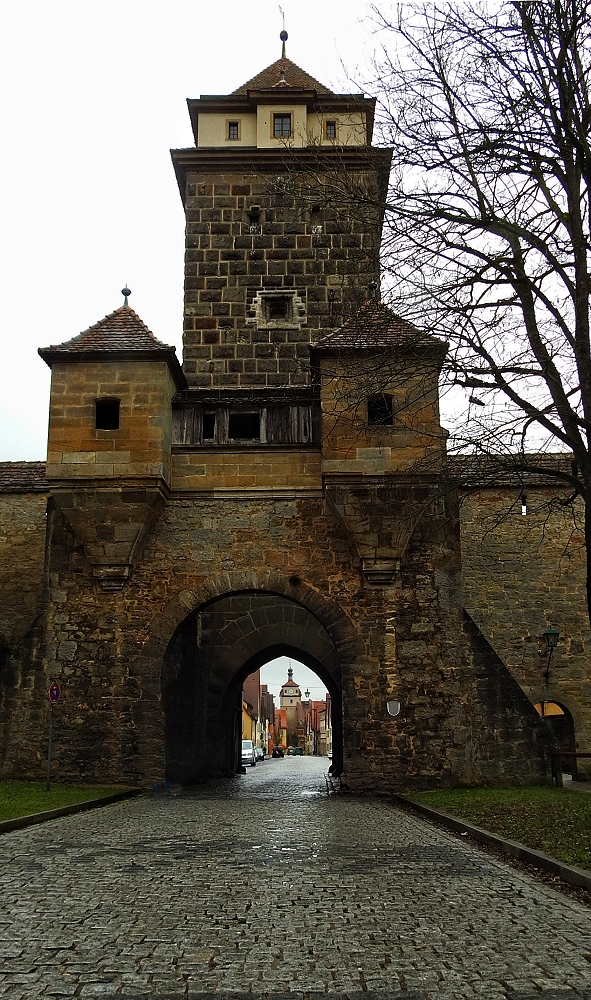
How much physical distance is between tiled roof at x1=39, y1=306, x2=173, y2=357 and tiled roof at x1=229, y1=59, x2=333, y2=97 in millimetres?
8134

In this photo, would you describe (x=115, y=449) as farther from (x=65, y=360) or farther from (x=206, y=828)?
(x=206, y=828)

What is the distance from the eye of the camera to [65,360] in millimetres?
17203

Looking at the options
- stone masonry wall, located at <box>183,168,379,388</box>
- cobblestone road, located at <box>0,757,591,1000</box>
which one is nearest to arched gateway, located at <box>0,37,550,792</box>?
stone masonry wall, located at <box>183,168,379,388</box>

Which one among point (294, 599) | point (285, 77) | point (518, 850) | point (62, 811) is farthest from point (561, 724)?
point (285, 77)

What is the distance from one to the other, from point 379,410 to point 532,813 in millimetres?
8467

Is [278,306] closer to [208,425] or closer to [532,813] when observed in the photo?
[208,425]

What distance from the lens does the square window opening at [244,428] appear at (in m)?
18.2

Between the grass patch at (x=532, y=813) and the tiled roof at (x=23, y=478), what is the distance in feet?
39.1

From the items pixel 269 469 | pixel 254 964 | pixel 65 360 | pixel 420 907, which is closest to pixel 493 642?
pixel 269 469

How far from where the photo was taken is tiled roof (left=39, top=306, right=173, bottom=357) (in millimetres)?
17062

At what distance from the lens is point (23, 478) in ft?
75.5

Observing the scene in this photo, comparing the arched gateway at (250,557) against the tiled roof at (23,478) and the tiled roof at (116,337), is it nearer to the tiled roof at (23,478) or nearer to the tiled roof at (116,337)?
the tiled roof at (116,337)

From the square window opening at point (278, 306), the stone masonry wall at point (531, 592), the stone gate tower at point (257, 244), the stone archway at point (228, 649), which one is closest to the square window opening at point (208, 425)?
the stone gate tower at point (257, 244)

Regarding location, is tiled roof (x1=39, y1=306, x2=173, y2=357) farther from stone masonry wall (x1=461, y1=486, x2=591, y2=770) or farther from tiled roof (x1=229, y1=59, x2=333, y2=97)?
stone masonry wall (x1=461, y1=486, x2=591, y2=770)
